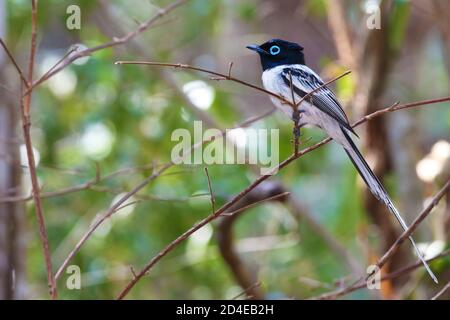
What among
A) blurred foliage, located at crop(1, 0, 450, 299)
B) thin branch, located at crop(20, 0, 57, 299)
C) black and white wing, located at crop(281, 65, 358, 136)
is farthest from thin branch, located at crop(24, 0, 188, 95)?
blurred foliage, located at crop(1, 0, 450, 299)

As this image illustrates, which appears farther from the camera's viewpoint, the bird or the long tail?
the bird

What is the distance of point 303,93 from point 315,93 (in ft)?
0.34

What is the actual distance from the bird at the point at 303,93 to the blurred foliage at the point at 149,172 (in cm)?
132

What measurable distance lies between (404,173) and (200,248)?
1.34 meters

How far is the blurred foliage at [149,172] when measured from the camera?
4.75 metres

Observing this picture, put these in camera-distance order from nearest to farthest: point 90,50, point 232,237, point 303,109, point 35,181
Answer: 1. point 35,181
2. point 90,50
3. point 303,109
4. point 232,237

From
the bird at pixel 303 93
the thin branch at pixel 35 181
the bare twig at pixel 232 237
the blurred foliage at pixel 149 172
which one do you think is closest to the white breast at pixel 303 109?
the bird at pixel 303 93

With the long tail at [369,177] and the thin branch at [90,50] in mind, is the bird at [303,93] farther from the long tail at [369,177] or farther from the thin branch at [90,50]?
the thin branch at [90,50]

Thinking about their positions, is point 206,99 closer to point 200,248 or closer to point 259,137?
point 259,137

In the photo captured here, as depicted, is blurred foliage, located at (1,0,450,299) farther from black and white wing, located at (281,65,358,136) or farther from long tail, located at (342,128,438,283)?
long tail, located at (342,128,438,283)

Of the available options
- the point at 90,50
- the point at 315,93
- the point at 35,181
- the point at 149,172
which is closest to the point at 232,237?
the point at 149,172

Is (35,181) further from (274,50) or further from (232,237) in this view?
(232,237)

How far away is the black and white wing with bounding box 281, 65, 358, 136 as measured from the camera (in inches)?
115

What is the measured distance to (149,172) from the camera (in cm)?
445
